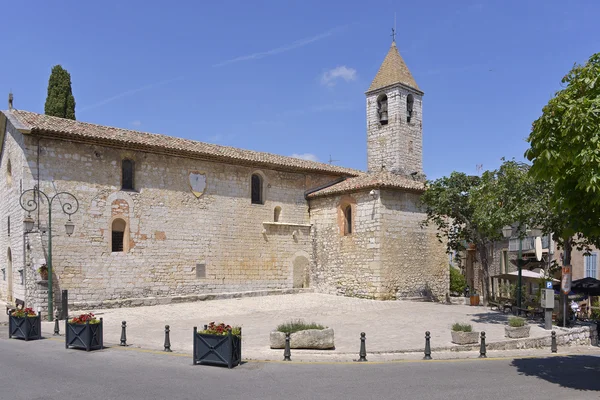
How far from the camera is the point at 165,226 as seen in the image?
22734mm

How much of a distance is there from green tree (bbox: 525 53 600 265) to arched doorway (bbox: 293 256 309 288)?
58.6ft

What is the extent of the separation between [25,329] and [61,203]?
739 centimetres

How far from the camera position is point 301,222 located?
2783 cm

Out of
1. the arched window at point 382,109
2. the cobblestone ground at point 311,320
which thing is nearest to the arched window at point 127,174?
the cobblestone ground at point 311,320

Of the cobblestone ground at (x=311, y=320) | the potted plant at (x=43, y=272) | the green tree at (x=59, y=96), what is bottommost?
the cobblestone ground at (x=311, y=320)

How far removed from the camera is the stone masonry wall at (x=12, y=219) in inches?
806

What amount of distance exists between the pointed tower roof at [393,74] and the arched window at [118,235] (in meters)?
16.5

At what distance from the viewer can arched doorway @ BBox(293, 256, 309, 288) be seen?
27.2 metres

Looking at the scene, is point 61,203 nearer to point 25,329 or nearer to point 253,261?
point 25,329

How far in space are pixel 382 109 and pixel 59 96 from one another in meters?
19.1

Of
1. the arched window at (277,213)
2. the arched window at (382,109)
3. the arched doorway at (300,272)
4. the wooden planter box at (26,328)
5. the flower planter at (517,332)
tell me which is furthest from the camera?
the arched window at (382,109)

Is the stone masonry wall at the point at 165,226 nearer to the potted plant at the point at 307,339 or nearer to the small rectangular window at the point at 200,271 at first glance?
the small rectangular window at the point at 200,271

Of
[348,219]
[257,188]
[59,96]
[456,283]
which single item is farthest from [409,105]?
[59,96]

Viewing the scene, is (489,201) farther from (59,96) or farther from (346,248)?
(59,96)
